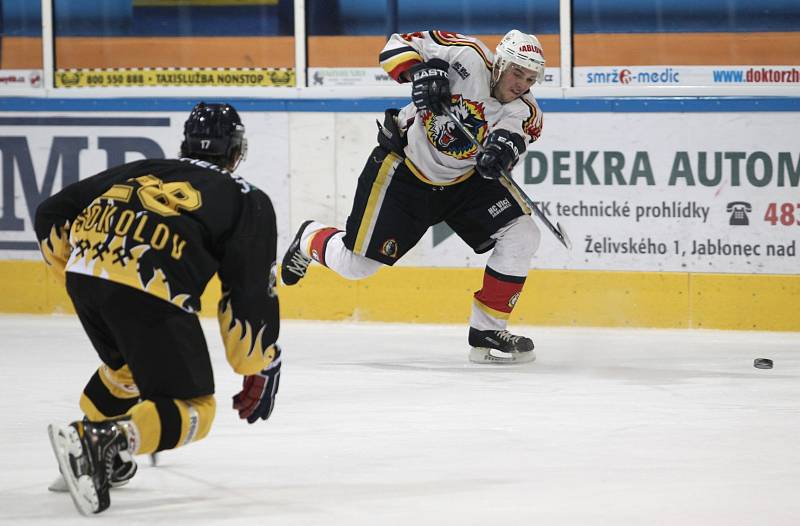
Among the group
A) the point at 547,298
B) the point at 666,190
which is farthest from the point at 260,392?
the point at 666,190

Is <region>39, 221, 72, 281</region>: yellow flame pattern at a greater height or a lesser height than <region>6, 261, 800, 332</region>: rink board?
greater

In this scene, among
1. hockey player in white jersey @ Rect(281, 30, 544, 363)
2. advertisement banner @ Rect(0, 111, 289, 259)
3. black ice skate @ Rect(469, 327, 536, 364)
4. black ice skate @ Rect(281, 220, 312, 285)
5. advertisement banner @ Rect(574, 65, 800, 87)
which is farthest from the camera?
advertisement banner @ Rect(0, 111, 289, 259)

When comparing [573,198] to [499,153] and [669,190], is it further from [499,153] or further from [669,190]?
[499,153]

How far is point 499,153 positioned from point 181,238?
217 cm

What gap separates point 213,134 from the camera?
3025 millimetres

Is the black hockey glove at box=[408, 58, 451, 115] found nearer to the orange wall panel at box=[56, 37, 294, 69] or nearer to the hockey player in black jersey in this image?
the orange wall panel at box=[56, 37, 294, 69]

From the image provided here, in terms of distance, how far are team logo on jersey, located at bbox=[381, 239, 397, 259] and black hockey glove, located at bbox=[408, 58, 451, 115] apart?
1.73 feet

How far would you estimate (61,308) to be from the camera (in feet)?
21.2

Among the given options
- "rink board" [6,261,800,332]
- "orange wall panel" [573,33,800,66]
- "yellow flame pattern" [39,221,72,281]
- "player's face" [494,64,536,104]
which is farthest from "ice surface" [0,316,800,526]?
"orange wall panel" [573,33,800,66]

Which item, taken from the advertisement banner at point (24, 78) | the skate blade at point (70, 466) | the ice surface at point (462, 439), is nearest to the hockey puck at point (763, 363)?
the ice surface at point (462, 439)

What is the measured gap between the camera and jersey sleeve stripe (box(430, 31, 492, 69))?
5.06 m

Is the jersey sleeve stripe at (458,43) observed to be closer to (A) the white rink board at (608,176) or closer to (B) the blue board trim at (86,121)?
(A) the white rink board at (608,176)

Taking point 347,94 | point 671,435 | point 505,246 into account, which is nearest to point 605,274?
point 505,246

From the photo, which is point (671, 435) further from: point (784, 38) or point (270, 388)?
point (784, 38)
